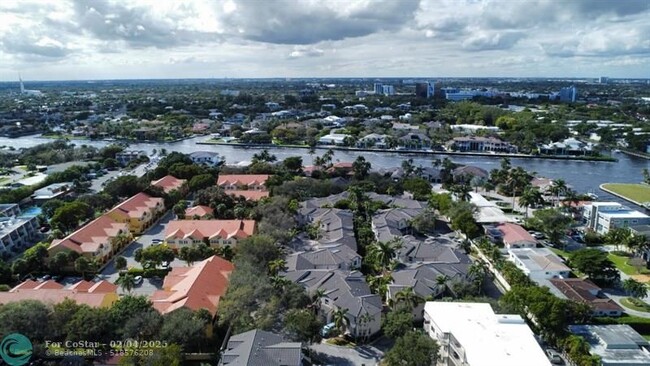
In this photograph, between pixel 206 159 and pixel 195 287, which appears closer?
pixel 195 287

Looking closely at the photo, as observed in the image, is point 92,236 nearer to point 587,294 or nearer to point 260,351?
point 260,351

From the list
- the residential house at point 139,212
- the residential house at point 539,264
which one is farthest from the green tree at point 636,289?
the residential house at point 139,212

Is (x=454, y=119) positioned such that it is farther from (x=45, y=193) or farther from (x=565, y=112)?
(x=45, y=193)

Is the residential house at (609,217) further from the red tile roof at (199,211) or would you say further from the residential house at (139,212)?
the residential house at (139,212)

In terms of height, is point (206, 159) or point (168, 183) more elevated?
point (168, 183)

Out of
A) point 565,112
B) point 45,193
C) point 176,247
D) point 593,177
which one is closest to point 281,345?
point 176,247

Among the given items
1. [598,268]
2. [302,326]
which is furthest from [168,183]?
[598,268]
